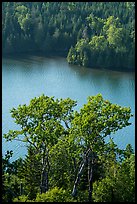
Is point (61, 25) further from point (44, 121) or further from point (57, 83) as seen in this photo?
point (44, 121)

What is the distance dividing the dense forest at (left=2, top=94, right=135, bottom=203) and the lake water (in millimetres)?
8041

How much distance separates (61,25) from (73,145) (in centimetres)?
3089

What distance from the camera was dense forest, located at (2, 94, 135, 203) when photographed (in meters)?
9.11

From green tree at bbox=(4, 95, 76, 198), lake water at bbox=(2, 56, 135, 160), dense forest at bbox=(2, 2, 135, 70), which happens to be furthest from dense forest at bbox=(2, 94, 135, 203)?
dense forest at bbox=(2, 2, 135, 70)

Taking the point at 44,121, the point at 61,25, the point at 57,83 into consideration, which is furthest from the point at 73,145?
the point at 61,25

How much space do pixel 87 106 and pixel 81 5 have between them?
33.1m

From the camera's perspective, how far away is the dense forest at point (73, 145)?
911 cm

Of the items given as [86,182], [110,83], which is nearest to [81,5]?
[110,83]

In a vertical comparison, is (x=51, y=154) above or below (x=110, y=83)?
below

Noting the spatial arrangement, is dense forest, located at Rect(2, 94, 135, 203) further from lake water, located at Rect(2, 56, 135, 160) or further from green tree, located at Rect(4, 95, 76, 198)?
lake water, located at Rect(2, 56, 135, 160)

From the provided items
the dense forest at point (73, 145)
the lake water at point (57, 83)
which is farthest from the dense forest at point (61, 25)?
the dense forest at point (73, 145)

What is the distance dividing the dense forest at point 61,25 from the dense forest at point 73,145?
2584 cm

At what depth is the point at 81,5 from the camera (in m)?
41.1

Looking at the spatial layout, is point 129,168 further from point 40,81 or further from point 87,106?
point 40,81
